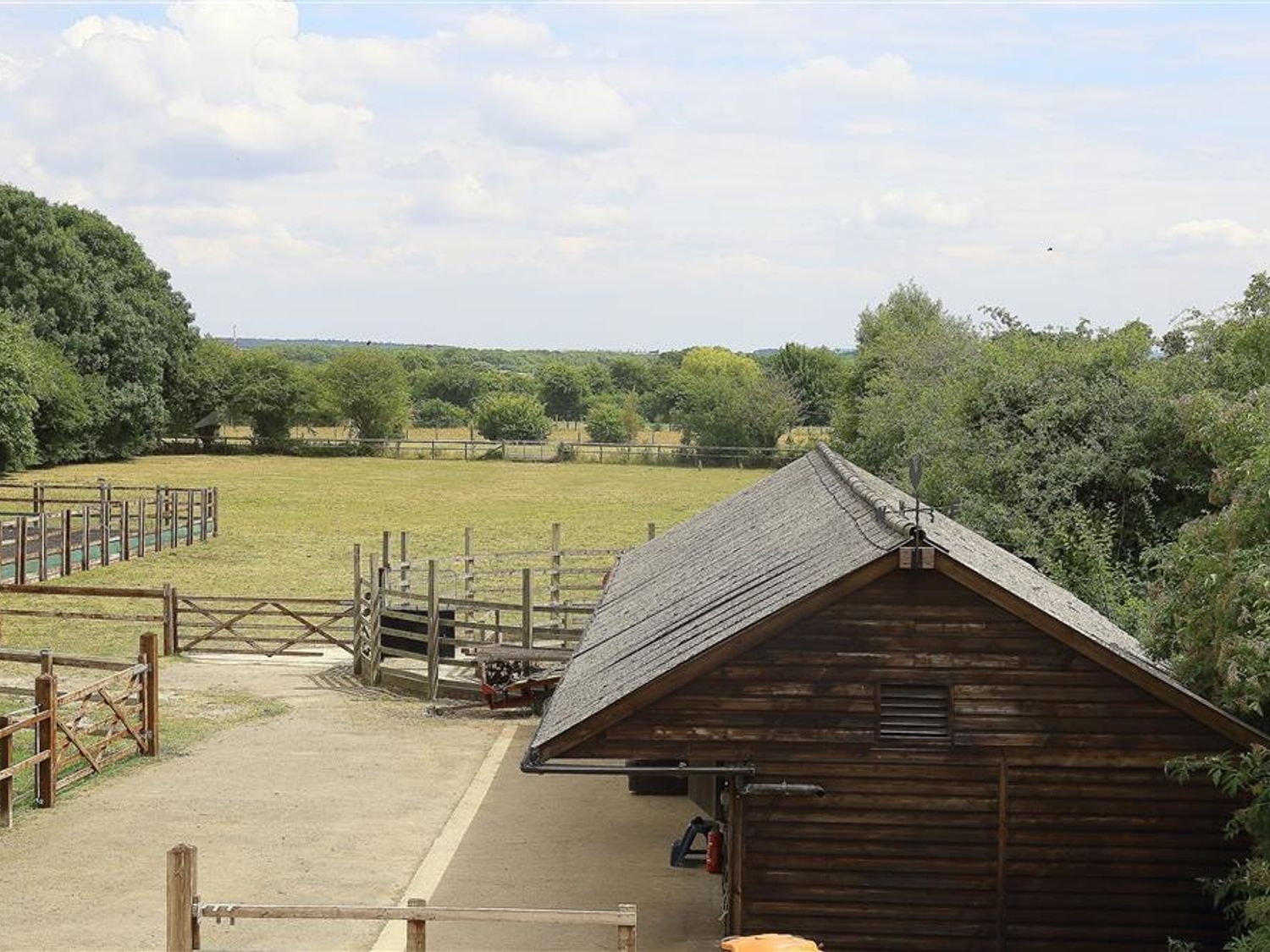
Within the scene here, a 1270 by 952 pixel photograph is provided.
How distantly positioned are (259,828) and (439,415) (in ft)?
396

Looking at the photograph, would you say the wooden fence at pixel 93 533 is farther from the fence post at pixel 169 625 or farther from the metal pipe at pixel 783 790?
the metal pipe at pixel 783 790

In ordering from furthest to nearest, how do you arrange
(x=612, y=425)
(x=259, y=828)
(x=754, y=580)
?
(x=612, y=425)
(x=259, y=828)
(x=754, y=580)

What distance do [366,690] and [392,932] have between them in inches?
478

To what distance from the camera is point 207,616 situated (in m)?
28.1

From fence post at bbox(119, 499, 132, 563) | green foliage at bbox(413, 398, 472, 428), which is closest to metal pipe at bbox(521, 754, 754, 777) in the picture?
fence post at bbox(119, 499, 132, 563)

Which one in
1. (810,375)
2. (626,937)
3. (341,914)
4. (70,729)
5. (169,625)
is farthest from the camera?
(810,375)

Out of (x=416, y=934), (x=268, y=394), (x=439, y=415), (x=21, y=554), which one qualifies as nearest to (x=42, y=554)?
(x=21, y=554)

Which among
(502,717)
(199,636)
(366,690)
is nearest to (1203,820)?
(502,717)

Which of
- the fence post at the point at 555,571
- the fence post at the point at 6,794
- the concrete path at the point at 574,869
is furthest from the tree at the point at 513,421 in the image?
the fence post at the point at 6,794

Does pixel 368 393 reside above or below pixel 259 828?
above

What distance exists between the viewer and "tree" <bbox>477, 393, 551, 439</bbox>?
102625 millimetres

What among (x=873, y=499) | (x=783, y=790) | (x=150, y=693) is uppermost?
(x=873, y=499)

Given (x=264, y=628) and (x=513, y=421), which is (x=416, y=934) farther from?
(x=513, y=421)

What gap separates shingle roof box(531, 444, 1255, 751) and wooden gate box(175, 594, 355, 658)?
26.9 ft
